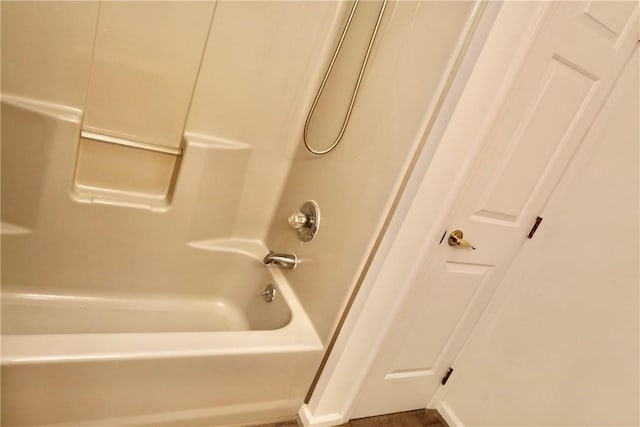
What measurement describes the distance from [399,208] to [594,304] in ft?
2.76

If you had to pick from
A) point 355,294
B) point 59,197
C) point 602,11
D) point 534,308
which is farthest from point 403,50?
point 59,197

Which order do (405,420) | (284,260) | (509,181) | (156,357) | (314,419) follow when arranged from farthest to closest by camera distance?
(405,420)
(284,260)
(314,419)
(509,181)
(156,357)

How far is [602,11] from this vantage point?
1.18 m

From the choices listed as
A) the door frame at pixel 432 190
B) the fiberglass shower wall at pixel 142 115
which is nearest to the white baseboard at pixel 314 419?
the door frame at pixel 432 190

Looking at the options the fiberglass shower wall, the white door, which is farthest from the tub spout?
the white door

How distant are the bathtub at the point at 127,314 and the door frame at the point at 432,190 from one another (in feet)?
0.44

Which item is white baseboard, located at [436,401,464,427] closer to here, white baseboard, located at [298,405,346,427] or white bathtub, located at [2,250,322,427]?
white baseboard, located at [298,405,346,427]

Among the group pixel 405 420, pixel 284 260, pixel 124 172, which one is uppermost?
pixel 124 172

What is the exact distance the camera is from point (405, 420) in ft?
5.67

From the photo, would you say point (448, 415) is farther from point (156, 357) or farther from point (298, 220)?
point (156, 357)

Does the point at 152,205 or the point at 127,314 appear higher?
the point at 152,205

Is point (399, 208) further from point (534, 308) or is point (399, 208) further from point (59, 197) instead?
point (59, 197)

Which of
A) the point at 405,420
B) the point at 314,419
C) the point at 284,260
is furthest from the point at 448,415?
the point at 284,260

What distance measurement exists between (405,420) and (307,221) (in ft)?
3.37
